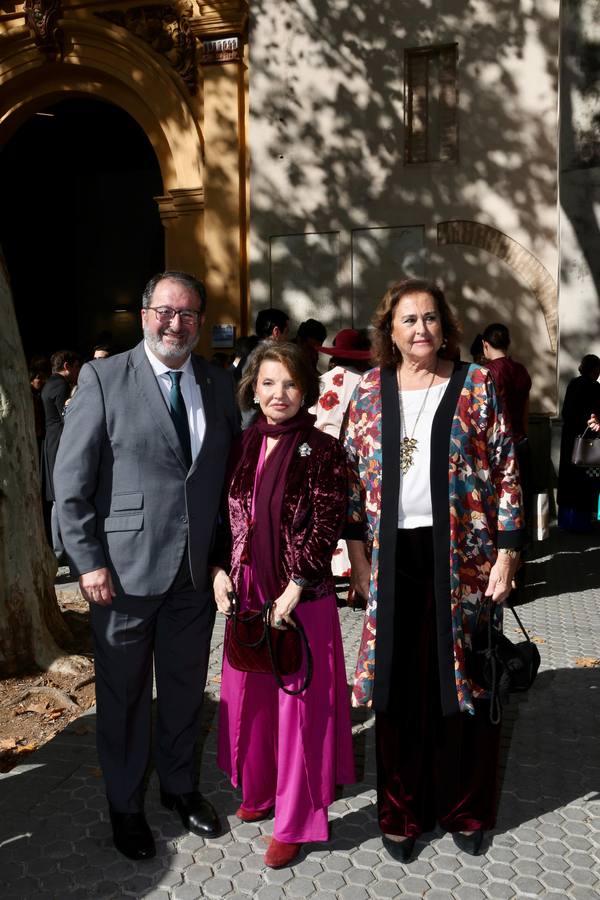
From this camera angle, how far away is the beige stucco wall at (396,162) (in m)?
11.6

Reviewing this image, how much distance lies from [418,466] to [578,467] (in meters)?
7.12

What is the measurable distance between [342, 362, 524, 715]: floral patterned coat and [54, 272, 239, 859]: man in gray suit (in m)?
0.63

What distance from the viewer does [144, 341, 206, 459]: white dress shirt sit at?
11.4 feet

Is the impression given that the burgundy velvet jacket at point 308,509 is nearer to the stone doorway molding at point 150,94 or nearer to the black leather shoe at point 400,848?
the black leather shoe at point 400,848

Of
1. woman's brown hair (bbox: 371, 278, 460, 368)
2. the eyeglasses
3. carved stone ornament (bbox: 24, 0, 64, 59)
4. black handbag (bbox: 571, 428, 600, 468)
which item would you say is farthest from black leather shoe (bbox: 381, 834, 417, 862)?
carved stone ornament (bbox: 24, 0, 64, 59)

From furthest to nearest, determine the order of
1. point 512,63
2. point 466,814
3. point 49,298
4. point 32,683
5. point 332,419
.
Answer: point 49,298
point 512,63
point 332,419
point 32,683
point 466,814

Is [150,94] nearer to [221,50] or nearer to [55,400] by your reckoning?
[221,50]

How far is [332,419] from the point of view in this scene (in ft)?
21.6

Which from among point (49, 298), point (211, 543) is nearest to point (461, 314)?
point (211, 543)

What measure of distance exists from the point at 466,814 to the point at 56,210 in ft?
63.9

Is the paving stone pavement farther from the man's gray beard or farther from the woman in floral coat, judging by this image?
the man's gray beard

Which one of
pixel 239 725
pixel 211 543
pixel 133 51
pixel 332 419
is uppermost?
pixel 133 51

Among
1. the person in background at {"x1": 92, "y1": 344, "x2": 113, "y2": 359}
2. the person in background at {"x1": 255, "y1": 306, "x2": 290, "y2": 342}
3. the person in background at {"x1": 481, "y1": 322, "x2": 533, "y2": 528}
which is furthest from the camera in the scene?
the person in background at {"x1": 92, "y1": 344, "x2": 113, "y2": 359}

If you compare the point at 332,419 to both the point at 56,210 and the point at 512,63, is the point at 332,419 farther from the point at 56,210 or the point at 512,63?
the point at 56,210
